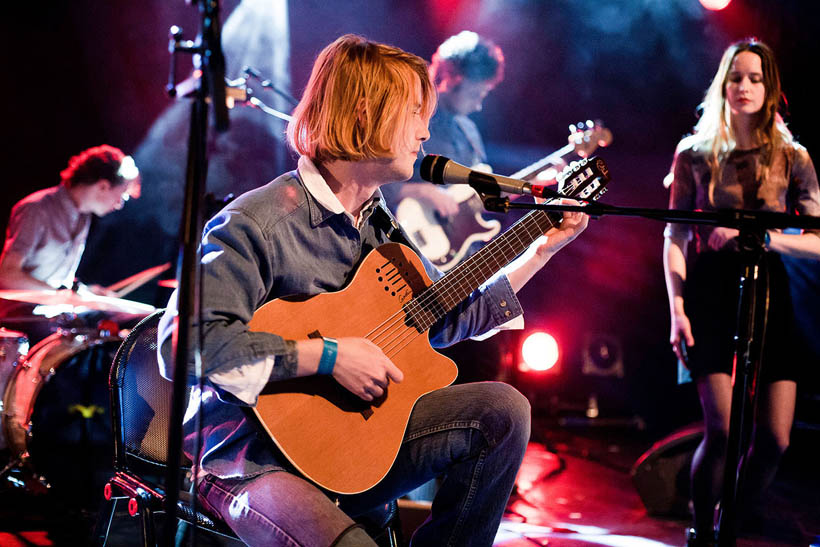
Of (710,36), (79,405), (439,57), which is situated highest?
(710,36)

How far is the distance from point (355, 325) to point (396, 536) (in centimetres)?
64

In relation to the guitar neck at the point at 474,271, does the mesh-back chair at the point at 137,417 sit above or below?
below

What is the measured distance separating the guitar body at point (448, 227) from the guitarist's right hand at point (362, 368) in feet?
11.2

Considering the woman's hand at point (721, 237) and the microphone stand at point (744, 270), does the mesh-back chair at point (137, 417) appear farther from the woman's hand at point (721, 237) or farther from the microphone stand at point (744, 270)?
the woman's hand at point (721, 237)

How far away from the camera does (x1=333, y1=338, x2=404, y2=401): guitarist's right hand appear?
1.91 metres

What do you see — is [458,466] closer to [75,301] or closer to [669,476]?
[669,476]

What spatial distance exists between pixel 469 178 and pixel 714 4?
515cm

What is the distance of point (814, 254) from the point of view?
2967mm

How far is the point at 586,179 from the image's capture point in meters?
2.42

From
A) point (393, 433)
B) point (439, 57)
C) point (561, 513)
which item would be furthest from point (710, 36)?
point (393, 433)

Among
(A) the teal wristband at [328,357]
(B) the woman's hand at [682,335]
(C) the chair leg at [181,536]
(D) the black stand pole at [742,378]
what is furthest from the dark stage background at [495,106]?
(A) the teal wristband at [328,357]

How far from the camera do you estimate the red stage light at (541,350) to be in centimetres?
595

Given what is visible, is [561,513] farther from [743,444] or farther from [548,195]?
[548,195]

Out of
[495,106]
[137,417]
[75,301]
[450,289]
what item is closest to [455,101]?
[495,106]
